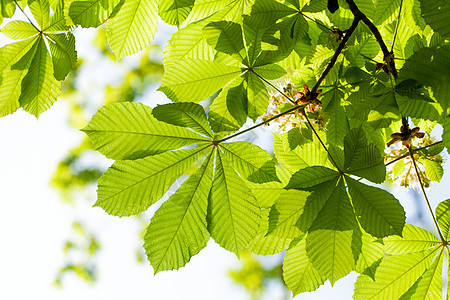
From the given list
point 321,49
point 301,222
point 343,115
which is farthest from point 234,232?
point 321,49

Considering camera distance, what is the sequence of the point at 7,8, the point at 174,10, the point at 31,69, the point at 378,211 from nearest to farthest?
1. the point at 378,211
2. the point at 174,10
3. the point at 7,8
4. the point at 31,69

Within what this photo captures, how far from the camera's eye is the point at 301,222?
35.9 inches

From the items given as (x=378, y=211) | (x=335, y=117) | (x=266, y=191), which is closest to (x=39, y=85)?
(x=266, y=191)

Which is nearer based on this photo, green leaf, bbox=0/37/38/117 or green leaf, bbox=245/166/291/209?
green leaf, bbox=245/166/291/209

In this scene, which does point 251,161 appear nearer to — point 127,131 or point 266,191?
point 266,191

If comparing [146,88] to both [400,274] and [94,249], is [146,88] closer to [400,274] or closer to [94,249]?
[94,249]

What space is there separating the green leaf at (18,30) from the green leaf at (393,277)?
4.11 ft

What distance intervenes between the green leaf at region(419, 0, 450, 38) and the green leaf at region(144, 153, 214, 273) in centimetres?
63

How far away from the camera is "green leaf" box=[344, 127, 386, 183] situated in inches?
35.8

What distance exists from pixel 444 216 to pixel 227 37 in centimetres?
76

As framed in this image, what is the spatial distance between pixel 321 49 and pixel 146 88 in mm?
5606

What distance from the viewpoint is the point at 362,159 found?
925mm

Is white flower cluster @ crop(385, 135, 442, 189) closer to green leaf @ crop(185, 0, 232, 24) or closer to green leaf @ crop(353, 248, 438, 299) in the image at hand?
green leaf @ crop(353, 248, 438, 299)

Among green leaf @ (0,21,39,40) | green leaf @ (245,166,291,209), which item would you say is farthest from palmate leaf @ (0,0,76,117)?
green leaf @ (245,166,291,209)
